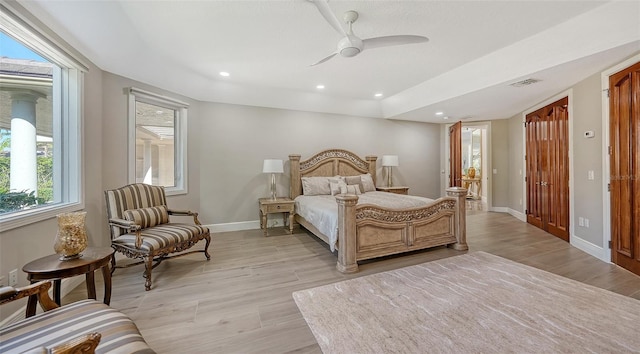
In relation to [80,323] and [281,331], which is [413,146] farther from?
[80,323]

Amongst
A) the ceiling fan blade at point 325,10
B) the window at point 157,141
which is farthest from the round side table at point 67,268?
the ceiling fan blade at point 325,10

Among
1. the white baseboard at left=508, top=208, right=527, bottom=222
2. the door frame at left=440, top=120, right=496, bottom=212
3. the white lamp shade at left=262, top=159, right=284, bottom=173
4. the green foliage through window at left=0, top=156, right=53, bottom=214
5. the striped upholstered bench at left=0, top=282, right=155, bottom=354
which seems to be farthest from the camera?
the door frame at left=440, top=120, right=496, bottom=212

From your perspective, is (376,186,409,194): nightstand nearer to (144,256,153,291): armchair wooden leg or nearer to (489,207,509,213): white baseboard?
(489,207,509,213): white baseboard

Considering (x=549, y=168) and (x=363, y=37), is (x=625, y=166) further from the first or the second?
(x=363, y=37)

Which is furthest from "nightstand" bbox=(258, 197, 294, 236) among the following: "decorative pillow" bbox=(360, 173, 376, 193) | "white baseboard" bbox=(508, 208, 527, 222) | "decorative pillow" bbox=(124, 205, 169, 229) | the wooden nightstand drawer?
"white baseboard" bbox=(508, 208, 527, 222)

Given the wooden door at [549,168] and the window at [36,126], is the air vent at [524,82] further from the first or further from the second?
the window at [36,126]

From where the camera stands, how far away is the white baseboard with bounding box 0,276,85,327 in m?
1.79

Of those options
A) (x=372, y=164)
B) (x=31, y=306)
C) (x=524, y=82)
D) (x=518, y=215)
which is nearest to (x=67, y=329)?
(x=31, y=306)

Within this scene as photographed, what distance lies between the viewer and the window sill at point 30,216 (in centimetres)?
177

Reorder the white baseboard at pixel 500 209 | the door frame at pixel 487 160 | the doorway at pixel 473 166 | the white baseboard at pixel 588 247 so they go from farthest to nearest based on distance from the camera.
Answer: the doorway at pixel 473 166, the door frame at pixel 487 160, the white baseboard at pixel 500 209, the white baseboard at pixel 588 247

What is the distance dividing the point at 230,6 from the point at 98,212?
9.20 feet

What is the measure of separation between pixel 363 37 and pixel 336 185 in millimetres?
2626

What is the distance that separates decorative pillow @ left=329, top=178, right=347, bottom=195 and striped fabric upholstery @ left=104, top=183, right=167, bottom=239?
2.76m

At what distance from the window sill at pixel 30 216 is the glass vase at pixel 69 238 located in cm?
35
